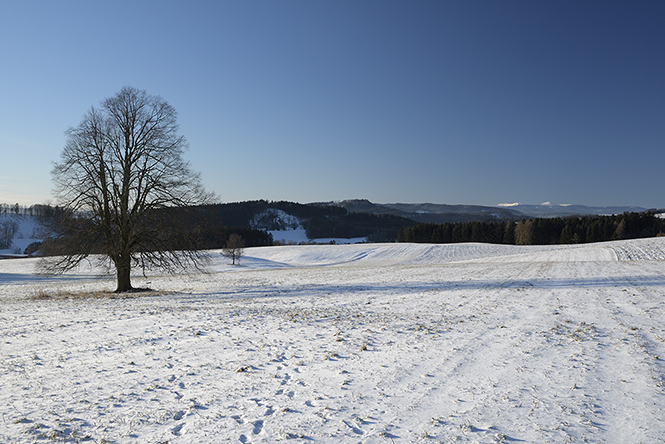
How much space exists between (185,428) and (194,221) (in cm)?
1763

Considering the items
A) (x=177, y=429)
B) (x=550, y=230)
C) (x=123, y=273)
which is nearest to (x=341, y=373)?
(x=177, y=429)

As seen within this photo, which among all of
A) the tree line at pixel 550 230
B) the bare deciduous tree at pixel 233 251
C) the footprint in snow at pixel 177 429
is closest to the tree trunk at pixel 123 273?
the footprint in snow at pixel 177 429

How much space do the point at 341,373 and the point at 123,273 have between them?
732 inches

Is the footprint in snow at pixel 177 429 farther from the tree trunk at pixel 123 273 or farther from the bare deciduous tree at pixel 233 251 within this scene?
the bare deciduous tree at pixel 233 251

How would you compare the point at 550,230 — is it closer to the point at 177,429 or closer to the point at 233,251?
the point at 233,251

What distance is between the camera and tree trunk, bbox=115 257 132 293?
19953 millimetres

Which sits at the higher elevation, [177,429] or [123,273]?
[123,273]

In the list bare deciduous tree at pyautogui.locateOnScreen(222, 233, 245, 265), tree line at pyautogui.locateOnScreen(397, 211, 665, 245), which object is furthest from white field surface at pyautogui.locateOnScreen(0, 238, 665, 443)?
tree line at pyautogui.locateOnScreen(397, 211, 665, 245)

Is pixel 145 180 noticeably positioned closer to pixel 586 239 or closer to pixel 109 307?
pixel 109 307

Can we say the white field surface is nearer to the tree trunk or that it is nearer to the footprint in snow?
the footprint in snow

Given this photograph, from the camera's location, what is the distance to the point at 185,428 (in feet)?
14.7

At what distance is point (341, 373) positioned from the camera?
6.36m

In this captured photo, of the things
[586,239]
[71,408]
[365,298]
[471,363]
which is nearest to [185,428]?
[71,408]

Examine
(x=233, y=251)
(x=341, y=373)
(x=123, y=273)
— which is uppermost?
(x=123, y=273)
